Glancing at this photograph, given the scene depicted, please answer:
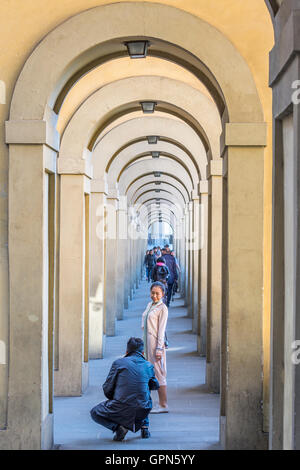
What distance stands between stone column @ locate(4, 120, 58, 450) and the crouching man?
1.01 m

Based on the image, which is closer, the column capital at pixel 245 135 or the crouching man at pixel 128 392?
the column capital at pixel 245 135

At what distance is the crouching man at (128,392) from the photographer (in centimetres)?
686

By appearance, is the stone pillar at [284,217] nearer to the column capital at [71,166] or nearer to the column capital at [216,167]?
the column capital at [216,167]

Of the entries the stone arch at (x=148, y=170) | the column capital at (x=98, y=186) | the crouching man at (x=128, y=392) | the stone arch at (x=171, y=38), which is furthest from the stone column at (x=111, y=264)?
the stone arch at (x=171, y=38)

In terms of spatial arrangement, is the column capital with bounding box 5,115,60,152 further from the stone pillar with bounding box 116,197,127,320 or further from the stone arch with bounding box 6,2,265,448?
the stone pillar with bounding box 116,197,127,320

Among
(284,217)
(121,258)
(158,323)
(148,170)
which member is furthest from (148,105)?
(148,170)

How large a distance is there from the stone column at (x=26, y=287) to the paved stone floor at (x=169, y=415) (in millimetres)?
914

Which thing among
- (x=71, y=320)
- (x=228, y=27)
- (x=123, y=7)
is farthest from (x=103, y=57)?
(x=71, y=320)

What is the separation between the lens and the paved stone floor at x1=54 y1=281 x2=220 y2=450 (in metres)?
7.09

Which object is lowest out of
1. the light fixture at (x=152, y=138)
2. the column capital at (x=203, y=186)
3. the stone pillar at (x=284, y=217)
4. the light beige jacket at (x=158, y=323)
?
the light beige jacket at (x=158, y=323)

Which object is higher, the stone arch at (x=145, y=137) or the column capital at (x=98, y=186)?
the stone arch at (x=145, y=137)

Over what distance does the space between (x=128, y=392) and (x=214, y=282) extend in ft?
9.49

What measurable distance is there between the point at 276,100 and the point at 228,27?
9.19ft

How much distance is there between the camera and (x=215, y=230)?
9.55m
